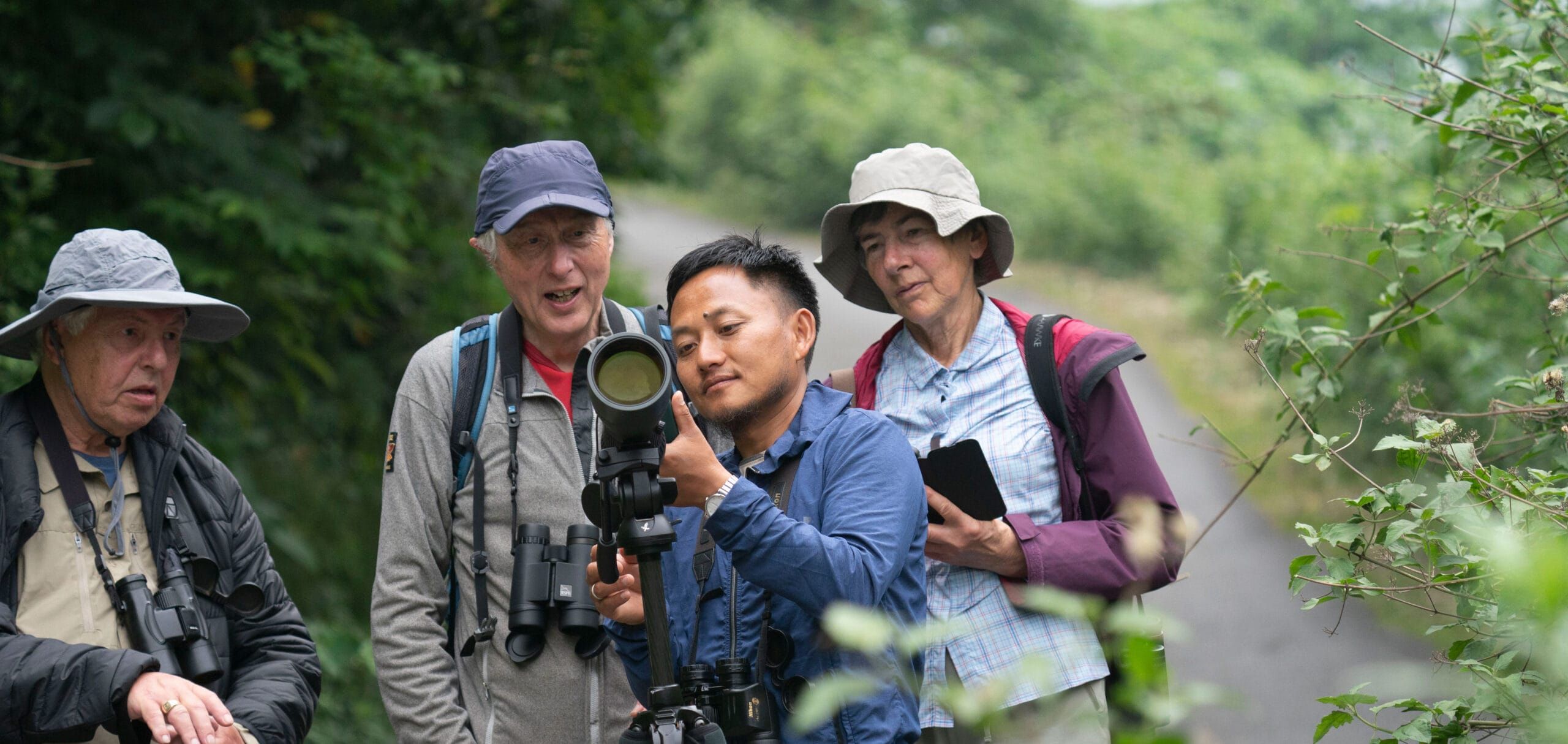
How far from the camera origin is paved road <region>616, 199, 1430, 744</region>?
21.6 ft

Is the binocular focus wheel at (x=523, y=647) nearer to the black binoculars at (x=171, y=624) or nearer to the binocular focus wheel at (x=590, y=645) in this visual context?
the binocular focus wheel at (x=590, y=645)

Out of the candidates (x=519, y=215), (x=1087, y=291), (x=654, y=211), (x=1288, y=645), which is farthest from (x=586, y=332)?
(x=654, y=211)

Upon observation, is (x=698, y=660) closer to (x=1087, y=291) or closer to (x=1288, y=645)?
(x=1288, y=645)

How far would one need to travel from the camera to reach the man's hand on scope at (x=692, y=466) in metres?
2.05

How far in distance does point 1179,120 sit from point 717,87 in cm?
878

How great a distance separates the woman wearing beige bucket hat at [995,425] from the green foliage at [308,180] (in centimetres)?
268

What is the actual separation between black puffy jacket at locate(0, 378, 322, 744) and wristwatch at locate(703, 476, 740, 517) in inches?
45.6

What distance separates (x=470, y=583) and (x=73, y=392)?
0.90m

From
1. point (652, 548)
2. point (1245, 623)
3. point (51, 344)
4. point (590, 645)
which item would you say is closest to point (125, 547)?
point (51, 344)

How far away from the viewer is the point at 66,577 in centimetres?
252

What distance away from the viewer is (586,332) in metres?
2.84

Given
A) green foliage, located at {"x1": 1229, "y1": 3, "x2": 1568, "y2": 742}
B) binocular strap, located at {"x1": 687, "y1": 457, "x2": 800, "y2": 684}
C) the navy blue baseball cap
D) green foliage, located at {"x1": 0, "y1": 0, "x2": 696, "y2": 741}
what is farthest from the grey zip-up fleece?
green foliage, located at {"x1": 0, "y1": 0, "x2": 696, "y2": 741}

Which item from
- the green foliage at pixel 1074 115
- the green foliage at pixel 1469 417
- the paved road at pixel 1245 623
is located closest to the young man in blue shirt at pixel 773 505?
the green foliage at pixel 1469 417

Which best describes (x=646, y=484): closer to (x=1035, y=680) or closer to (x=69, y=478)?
(x=1035, y=680)
